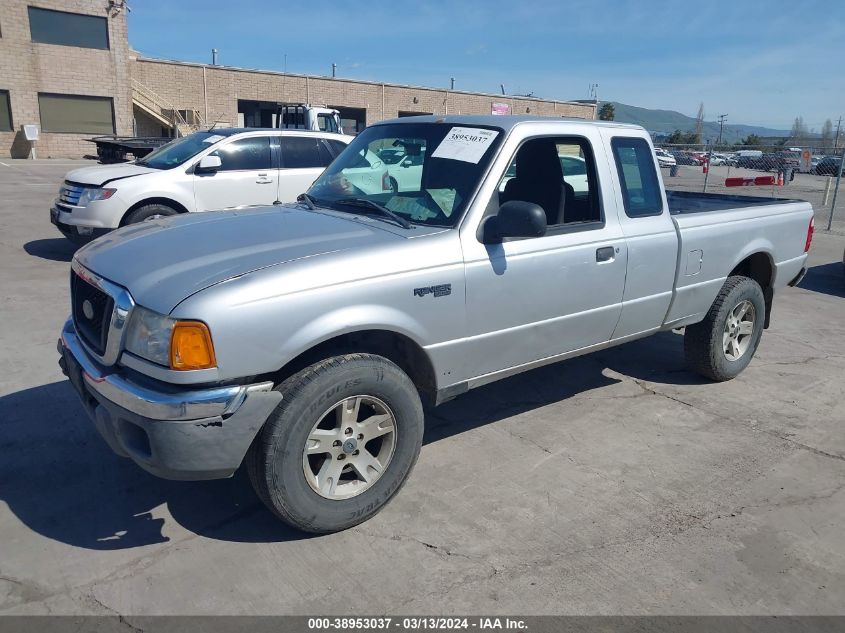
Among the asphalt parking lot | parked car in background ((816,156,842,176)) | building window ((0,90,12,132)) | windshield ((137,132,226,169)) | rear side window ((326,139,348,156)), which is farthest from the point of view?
parked car in background ((816,156,842,176))

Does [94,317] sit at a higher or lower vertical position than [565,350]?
higher

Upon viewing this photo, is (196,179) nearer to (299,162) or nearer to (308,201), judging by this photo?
(299,162)

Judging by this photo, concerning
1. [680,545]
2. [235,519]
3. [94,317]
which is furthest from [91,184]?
[680,545]

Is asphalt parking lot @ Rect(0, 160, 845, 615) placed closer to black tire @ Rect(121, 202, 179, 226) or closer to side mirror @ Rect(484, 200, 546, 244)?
side mirror @ Rect(484, 200, 546, 244)

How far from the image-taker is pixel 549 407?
498 cm

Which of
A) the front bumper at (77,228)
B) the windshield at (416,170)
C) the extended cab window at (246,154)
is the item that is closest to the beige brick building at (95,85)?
the extended cab window at (246,154)

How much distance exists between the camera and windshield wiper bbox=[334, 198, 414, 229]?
3.71 metres

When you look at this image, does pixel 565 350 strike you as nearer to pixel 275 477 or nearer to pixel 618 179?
pixel 618 179

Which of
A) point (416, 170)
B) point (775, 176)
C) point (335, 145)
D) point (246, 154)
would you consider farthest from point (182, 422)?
point (775, 176)

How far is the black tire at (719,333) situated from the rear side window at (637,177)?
1106 millimetres

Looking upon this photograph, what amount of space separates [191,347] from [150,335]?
0.74ft

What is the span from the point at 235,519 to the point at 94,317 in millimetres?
1235

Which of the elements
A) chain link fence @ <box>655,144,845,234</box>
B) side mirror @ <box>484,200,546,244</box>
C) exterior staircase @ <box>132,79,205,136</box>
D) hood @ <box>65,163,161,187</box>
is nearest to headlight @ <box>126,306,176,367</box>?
side mirror @ <box>484,200,546,244</box>

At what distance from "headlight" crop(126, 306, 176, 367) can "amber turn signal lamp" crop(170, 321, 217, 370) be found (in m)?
0.03
